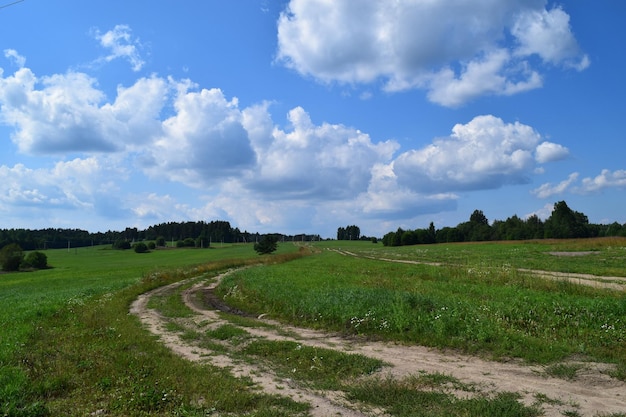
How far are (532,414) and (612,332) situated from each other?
6876 mm

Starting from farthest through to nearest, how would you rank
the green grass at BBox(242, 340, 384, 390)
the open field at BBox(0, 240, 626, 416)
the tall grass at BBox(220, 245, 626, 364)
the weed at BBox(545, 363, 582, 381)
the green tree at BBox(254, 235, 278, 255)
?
the green tree at BBox(254, 235, 278, 255) < the tall grass at BBox(220, 245, 626, 364) < the green grass at BBox(242, 340, 384, 390) < the weed at BBox(545, 363, 582, 381) < the open field at BBox(0, 240, 626, 416)

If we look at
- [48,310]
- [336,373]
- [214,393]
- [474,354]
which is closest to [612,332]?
[474,354]

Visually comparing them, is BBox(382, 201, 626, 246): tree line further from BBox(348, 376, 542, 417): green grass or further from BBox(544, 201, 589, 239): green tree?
BBox(348, 376, 542, 417): green grass

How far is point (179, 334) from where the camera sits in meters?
16.4

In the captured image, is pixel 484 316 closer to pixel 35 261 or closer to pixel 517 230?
pixel 35 261

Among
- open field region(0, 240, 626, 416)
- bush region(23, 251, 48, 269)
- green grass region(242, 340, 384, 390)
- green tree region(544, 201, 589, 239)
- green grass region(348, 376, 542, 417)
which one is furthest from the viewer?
green tree region(544, 201, 589, 239)

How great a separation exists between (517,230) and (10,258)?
138 metres

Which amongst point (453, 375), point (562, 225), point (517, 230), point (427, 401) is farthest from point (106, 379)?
point (517, 230)

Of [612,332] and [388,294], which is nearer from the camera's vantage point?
[612,332]

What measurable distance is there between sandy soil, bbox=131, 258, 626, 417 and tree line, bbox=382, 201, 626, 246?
113 meters

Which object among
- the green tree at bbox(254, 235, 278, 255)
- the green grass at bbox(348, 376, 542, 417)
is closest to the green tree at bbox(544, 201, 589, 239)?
the green tree at bbox(254, 235, 278, 255)

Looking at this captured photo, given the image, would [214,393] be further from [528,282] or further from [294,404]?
[528,282]

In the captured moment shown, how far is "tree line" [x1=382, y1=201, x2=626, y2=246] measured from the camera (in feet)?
372

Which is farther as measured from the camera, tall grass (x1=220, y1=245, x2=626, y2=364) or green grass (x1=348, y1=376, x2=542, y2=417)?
tall grass (x1=220, y1=245, x2=626, y2=364)
